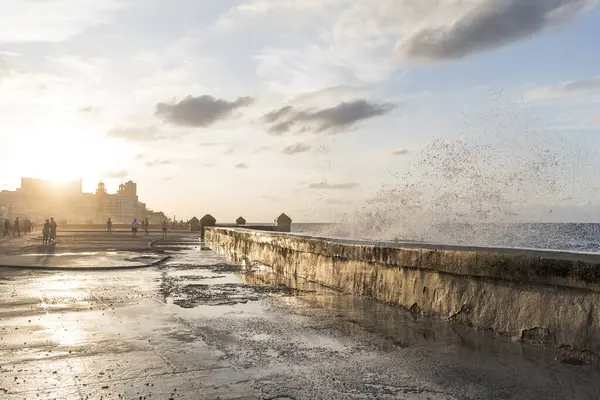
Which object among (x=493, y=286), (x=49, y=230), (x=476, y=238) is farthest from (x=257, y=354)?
(x=476, y=238)

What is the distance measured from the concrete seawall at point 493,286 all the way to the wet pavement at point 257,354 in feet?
0.66

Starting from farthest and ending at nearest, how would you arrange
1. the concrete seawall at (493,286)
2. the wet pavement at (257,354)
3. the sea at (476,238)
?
the sea at (476,238)
the concrete seawall at (493,286)
the wet pavement at (257,354)

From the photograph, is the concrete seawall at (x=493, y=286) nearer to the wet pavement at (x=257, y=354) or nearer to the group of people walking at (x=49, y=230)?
the wet pavement at (x=257, y=354)

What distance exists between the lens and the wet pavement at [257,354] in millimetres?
3084

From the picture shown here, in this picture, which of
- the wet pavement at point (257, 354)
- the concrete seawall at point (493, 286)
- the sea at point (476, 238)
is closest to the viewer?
the wet pavement at point (257, 354)

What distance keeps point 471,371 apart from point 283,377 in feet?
4.26

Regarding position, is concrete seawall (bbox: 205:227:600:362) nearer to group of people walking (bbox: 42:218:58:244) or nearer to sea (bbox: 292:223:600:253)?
sea (bbox: 292:223:600:253)

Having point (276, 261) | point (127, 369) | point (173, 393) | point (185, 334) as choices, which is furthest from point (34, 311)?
point (276, 261)

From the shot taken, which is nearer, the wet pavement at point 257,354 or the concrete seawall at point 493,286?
the wet pavement at point 257,354

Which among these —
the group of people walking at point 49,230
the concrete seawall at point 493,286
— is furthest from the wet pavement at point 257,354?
the group of people walking at point 49,230

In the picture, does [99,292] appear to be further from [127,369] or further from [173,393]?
[173,393]

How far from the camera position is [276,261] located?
11781 mm

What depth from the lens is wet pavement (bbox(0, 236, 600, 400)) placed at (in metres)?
3.08

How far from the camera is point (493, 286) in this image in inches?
187
